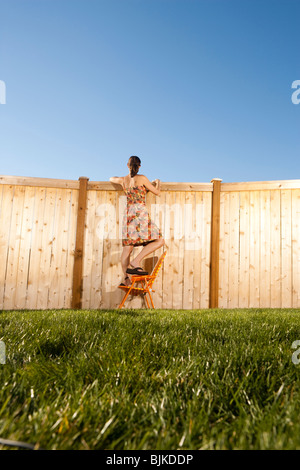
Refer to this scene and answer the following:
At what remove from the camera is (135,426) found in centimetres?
98

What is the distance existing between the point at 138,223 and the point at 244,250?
1.81 m

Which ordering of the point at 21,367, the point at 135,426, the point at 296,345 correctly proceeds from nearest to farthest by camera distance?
1. the point at 135,426
2. the point at 21,367
3. the point at 296,345

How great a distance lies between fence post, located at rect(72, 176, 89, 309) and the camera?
6125 millimetres

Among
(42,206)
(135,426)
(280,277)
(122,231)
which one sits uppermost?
(42,206)

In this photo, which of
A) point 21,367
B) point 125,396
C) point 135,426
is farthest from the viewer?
point 21,367

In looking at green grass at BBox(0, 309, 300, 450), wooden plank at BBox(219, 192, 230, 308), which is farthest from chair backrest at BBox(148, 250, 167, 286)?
green grass at BBox(0, 309, 300, 450)

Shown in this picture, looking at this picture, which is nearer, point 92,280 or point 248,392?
point 248,392

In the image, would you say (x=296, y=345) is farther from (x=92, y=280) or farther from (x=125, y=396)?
(x=92, y=280)

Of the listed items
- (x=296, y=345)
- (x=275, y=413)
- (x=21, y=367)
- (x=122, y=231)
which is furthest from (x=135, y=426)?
(x=122, y=231)

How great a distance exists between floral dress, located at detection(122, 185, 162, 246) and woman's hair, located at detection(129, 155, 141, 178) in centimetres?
25

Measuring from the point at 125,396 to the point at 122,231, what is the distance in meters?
5.03

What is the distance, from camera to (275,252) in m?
6.11

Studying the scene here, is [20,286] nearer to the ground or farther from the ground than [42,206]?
nearer to the ground

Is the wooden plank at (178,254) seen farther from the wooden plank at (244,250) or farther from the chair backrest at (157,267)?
the wooden plank at (244,250)
